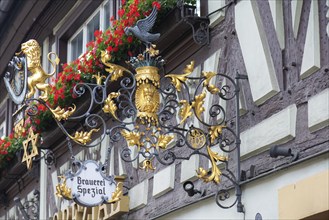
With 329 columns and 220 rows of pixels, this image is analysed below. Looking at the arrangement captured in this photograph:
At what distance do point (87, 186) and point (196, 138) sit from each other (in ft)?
4.08

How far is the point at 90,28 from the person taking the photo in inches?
579

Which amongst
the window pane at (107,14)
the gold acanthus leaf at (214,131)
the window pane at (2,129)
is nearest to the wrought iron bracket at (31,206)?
the window pane at (2,129)

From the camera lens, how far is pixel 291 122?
8.36 metres

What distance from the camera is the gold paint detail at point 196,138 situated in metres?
8.85

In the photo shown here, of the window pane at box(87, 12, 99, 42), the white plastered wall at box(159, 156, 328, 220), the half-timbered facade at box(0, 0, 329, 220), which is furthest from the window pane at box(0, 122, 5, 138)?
the white plastered wall at box(159, 156, 328, 220)

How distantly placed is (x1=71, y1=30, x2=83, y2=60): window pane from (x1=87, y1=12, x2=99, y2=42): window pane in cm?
45

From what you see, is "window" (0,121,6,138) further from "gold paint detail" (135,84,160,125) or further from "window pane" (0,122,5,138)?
"gold paint detail" (135,84,160,125)

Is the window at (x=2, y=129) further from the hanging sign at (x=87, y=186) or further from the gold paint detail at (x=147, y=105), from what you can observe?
the gold paint detail at (x=147, y=105)

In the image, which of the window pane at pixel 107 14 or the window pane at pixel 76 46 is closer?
the window pane at pixel 107 14

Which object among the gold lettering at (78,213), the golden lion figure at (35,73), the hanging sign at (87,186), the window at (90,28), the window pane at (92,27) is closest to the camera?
the golden lion figure at (35,73)

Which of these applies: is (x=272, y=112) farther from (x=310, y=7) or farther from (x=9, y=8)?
(x=9, y=8)

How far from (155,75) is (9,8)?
8915 millimetres

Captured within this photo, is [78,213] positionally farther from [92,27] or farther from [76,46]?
[76,46]

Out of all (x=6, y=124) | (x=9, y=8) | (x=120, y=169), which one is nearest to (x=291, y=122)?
(x=120, y=169)
